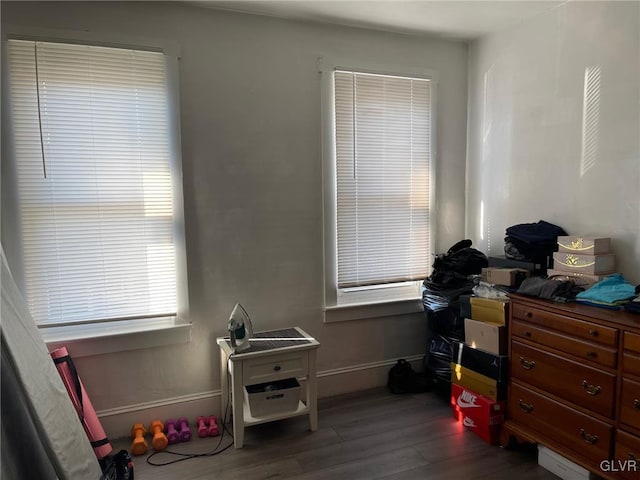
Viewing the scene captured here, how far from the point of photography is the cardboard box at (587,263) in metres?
2.27

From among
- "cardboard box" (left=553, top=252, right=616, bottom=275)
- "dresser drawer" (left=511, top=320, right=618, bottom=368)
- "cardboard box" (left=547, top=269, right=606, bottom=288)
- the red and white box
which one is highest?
"cardboard box" (left=553, top=252, right=616, bottom=275)

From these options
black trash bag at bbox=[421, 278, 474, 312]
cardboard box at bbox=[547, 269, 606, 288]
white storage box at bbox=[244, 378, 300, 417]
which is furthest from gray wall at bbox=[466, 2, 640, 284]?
white storage box at bbox=[244, 378, 300, 417]

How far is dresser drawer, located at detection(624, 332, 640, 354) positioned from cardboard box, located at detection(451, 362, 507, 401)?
2.45 feet

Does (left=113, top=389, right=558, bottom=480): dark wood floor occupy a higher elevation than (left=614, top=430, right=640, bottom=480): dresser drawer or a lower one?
lower

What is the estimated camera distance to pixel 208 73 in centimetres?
267

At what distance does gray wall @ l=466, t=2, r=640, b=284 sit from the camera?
232cm

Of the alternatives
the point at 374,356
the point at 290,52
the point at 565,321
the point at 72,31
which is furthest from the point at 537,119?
the point at 72,31

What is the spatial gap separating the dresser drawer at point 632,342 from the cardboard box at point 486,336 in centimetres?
66

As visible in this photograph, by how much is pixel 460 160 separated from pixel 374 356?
1636mm

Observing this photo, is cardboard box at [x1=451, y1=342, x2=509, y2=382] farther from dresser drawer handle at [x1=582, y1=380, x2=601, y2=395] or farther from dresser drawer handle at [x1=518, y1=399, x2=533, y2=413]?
dresser drawer handle at [x1=582, y1=380, x2=601, y2=395]

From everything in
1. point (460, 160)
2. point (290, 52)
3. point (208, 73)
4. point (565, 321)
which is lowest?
point (565, 321)

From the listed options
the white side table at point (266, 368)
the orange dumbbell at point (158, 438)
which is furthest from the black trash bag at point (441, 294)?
the orange dumbbell at point (158, 438)

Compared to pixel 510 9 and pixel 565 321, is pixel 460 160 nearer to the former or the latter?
pixel 510 9

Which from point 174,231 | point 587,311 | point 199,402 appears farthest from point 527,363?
point 174,231
